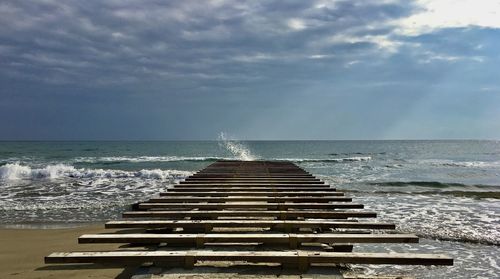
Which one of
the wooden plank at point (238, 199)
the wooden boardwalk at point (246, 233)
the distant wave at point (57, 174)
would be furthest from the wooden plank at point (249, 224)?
the distant wave at point (57, 174)

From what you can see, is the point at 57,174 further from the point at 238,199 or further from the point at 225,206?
the point at 225,206

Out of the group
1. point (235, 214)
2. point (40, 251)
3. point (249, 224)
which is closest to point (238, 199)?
point (235, 214)

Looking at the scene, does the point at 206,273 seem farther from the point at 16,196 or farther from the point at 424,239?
the point at 16,196

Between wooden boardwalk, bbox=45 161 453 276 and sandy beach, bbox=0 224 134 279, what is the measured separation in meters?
0.58

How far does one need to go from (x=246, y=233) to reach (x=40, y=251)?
402 centimetres

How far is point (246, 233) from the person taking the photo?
4816 mm

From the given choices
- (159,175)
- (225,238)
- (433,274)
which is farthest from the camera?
(159,175)

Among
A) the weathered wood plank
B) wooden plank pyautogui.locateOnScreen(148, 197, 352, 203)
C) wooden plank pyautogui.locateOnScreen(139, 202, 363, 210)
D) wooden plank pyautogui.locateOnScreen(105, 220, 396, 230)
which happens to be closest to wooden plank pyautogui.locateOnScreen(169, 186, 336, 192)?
wooden plank pyautogui.locateOnScreen(148, 197, 352, 203)

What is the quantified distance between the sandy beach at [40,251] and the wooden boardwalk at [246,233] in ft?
1.90

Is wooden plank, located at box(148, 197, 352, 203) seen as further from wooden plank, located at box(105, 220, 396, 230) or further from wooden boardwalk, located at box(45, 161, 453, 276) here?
wooden plank, located at box(105, 220, 396, 230)

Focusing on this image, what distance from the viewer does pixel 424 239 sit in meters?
8.13

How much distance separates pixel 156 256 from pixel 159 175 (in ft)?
74.3

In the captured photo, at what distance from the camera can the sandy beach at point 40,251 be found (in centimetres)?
507

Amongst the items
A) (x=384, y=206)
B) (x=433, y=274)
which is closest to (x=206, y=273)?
(x=433, y=274)
